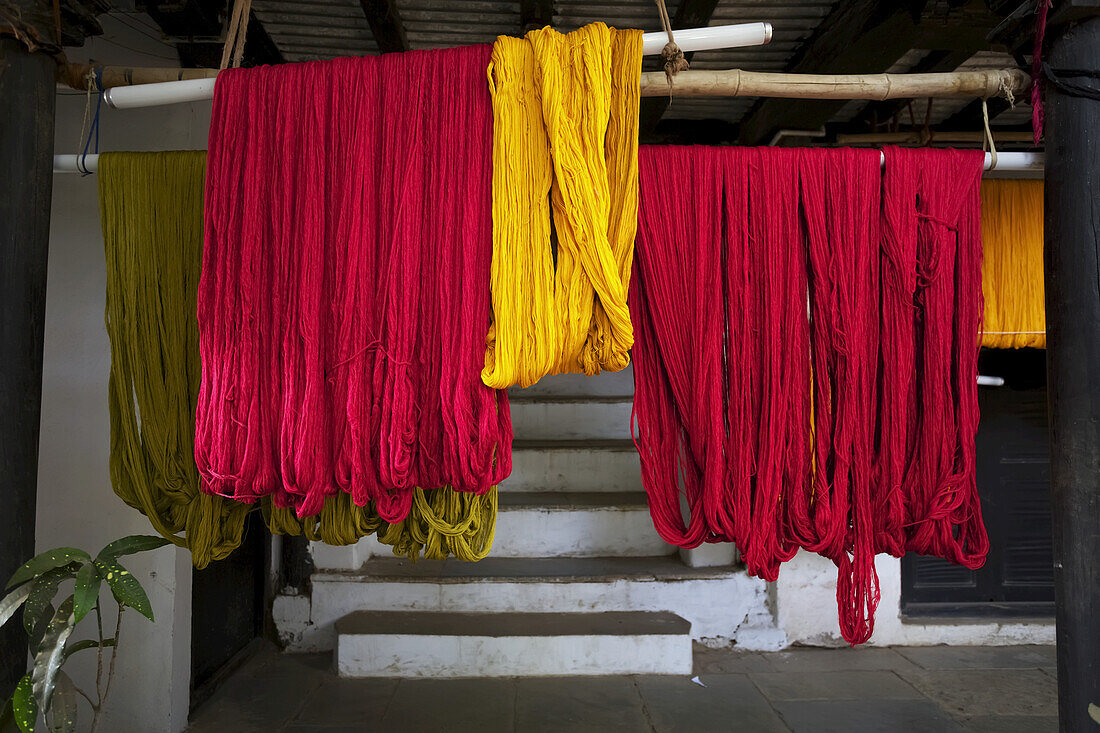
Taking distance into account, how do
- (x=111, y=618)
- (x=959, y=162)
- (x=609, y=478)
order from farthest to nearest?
(x=609, y=478)
(x=111, y=618)
(x=959, y=162)

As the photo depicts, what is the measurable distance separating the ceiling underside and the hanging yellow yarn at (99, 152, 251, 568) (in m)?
0.99

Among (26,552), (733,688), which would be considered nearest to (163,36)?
(26,552)

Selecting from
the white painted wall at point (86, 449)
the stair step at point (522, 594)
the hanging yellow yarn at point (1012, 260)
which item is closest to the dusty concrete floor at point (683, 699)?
the stair step at point (522, 594)

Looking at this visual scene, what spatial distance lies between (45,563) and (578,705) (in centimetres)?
200

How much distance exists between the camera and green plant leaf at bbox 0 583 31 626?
4.64 ft

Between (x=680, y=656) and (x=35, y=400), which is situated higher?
(x=35, y=400)

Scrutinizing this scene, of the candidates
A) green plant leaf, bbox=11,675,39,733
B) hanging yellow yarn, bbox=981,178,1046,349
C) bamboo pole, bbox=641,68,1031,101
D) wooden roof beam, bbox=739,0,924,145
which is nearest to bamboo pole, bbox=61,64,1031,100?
bamboo pole, bbox=641,68,1031,101

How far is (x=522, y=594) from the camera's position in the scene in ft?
10.9

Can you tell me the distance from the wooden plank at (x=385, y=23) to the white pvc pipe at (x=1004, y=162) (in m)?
1.09

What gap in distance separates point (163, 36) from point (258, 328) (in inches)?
66.6

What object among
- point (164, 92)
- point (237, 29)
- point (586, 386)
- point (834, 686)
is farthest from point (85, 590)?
point (586, 386)

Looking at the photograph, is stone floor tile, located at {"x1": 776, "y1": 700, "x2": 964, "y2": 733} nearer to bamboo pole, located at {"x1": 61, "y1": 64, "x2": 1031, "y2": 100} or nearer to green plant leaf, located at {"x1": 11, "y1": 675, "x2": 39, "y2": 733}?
bamboo pole, located at {"x1": 61, "y1": 64, "x2": 1031, "y2": 100}

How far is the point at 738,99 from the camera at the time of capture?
337cm

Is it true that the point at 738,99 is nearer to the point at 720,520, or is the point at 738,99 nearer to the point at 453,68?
the point at 453,68
